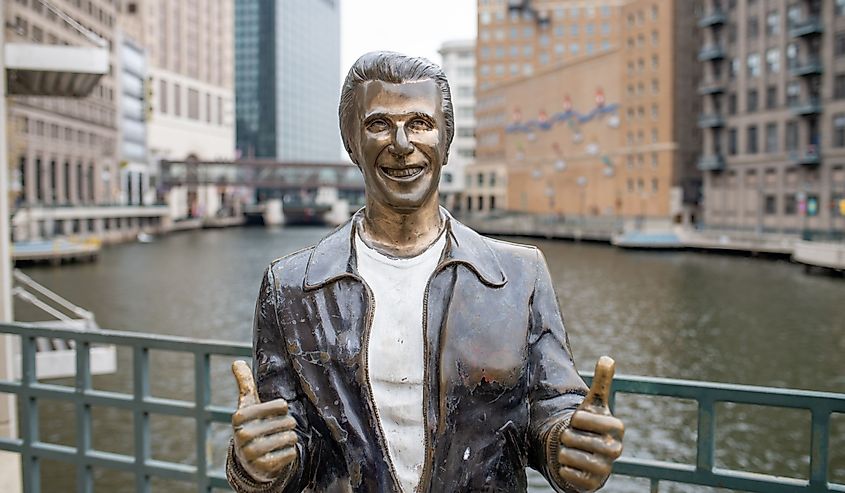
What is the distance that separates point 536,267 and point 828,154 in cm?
5579

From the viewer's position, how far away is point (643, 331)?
80.4ft

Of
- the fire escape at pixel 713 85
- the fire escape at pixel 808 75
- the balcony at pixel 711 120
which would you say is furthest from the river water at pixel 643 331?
the balcony at pixel 711 120

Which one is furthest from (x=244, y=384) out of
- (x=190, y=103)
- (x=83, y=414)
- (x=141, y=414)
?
(x=190, y=103)

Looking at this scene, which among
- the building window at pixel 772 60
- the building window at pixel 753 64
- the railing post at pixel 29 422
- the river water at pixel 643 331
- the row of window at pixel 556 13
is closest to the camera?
the railing post at pixel 29 422

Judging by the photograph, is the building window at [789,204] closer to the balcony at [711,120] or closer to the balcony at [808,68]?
the balcony at [808,68]

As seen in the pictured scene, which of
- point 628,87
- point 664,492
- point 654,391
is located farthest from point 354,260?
point 628,87

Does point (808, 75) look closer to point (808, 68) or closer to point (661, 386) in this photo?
point (808, 68)

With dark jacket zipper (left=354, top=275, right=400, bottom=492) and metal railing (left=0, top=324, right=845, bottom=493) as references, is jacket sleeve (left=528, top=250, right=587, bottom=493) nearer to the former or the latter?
dark jacket zipper (left=354, top=275, right=400, bottom=492)

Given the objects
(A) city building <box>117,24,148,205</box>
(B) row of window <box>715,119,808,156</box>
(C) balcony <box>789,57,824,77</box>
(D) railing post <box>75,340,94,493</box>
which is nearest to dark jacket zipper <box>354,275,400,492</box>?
(D) railing post <box>75,340,94,493</box>

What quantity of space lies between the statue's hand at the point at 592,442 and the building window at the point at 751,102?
62.8 m

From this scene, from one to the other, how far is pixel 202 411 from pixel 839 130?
54.7 m

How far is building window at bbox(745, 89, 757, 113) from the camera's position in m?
60.2

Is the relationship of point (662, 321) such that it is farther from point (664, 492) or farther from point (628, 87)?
point (628, 87)

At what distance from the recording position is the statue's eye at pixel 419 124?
263cm
